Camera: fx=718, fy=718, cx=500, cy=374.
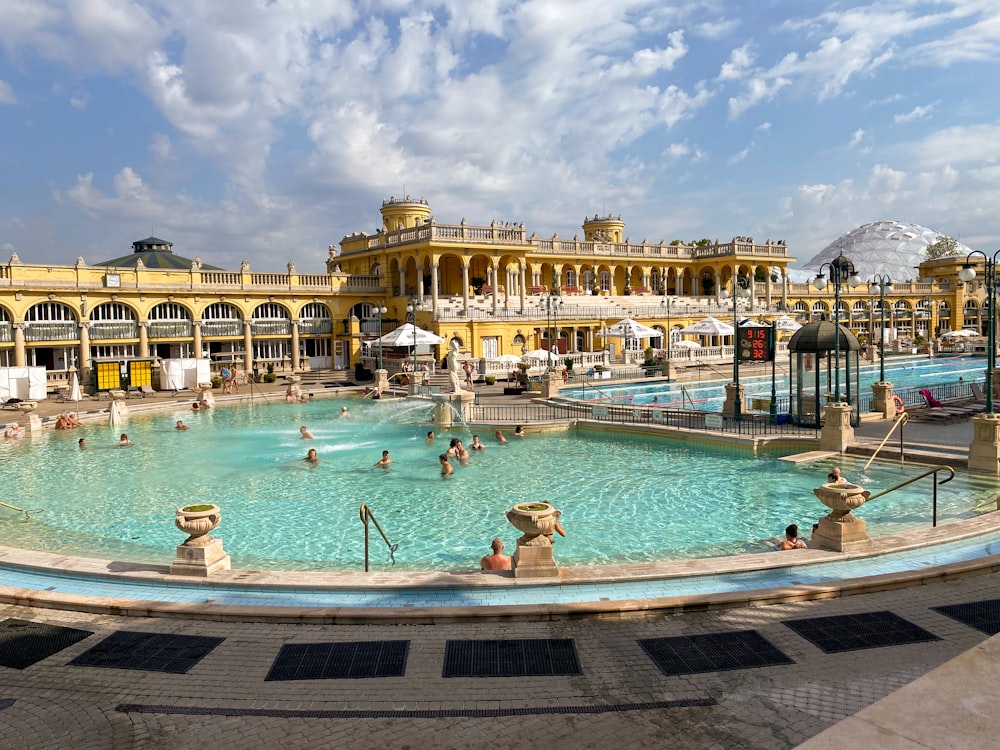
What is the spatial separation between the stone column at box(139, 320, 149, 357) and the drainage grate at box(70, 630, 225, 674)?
36868 millimetres

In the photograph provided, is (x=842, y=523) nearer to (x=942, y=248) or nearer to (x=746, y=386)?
(x=746, y=386)

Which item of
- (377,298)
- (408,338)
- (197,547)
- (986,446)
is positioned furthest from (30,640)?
(377,298)

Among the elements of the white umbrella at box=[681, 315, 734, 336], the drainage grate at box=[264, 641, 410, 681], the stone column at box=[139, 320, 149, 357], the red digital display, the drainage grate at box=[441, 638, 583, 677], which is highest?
the stone column at box=[139, 320, 149, 357]

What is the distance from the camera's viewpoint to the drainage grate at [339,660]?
7078 mm

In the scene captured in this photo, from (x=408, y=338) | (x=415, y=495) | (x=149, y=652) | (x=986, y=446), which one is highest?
(x=408, y=338)

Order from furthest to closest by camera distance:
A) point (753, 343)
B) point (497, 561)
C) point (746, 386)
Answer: point (746, 386) < point (753, 343) < point (497, 561)

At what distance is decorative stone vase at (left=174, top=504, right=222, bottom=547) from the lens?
9.91 metres

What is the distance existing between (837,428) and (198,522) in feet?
53.6

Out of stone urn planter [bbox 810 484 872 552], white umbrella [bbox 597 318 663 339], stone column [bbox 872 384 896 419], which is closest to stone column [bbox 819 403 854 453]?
stone column [bbox 872 384 896 419]

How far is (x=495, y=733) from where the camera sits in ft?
19.5

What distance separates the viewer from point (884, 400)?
80.5 feet

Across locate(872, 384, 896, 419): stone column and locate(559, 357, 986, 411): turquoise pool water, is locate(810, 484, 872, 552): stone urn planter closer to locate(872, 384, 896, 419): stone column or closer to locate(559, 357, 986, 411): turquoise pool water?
locate(872, 384, 896, 419): stone column

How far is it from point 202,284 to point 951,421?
38795mm

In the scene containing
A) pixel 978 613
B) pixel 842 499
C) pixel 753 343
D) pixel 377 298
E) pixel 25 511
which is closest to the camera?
pixel 978 613
